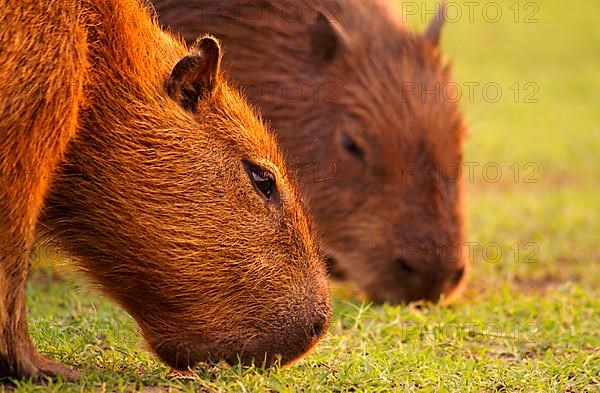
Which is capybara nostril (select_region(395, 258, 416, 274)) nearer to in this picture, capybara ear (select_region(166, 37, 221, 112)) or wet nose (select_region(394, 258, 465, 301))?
wet nose (select_region(394, 258, 465, 301))

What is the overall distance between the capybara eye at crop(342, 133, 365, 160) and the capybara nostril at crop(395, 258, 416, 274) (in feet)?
2.45

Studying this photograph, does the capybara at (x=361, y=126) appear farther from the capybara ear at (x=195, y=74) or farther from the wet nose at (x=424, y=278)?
the capybara ear at (x=195, y=74)

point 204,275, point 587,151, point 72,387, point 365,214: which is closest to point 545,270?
point 365,214

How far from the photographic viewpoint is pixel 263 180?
4352 millimetres

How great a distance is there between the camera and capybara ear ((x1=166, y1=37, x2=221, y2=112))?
420 centimetres

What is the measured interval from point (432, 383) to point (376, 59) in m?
2.91

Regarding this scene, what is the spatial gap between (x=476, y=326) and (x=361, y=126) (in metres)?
1.64

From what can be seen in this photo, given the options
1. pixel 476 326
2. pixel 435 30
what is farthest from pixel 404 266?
pixel 435 30

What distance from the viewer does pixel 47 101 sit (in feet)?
12.7

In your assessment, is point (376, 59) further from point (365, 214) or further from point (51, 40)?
A: point (51, 40)

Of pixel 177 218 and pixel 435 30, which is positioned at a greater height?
pixel 435 30

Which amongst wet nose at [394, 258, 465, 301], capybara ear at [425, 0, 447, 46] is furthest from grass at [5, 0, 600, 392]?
capybara ear at [425, 0, 447, 46]

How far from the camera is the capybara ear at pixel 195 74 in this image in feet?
13.8

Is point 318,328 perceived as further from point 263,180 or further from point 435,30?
point 435,30
